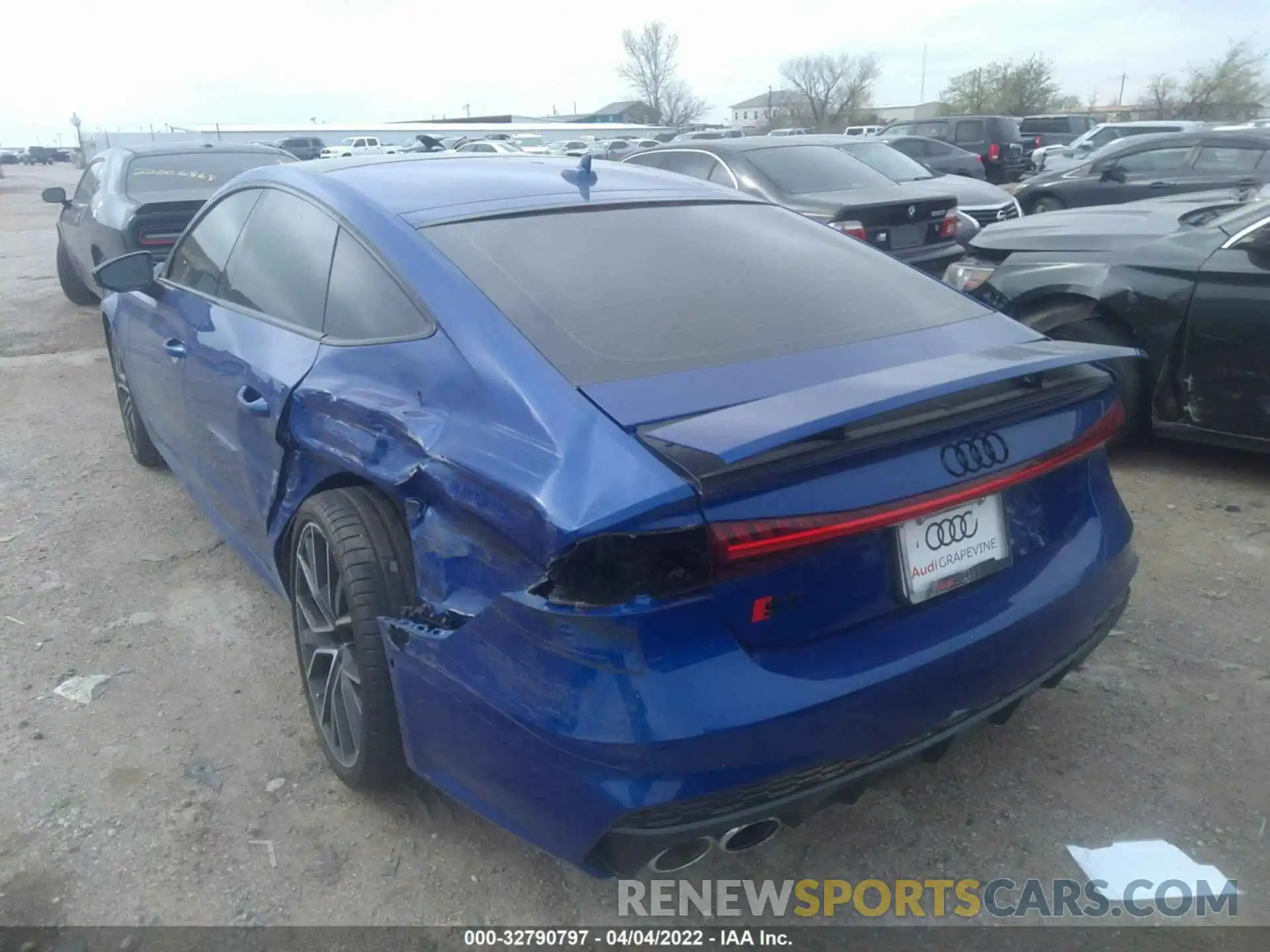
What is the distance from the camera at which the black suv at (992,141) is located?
2291cm

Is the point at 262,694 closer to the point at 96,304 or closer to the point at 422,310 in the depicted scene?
the point at 422,310

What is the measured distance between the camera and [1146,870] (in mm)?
2469

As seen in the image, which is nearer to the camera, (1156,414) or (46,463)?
(1156,414)

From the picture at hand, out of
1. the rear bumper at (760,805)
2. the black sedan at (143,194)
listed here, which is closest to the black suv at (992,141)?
the black sedan at (143,194)

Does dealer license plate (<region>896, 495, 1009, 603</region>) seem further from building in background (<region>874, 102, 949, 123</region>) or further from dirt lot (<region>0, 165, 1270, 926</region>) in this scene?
building in background (<region>874, 102, 949, 123</region>)

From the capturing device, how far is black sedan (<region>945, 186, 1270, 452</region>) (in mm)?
4441

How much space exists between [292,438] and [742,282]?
4.24 ft

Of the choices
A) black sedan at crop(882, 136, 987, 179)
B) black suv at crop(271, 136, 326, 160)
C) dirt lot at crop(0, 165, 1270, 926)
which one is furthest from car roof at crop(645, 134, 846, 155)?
black suv at crop(271, 136, 326, 160)

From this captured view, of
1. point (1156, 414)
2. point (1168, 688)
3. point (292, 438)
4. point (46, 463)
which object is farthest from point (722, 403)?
point (46, 463)

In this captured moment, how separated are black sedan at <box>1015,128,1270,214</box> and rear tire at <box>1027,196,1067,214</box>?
0.03ft

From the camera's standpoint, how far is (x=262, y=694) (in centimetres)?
337

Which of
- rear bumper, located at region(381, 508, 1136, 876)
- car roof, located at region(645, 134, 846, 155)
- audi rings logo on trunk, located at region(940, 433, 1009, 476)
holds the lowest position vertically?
rear bumper, located at region(381, 508, 1136, 876)

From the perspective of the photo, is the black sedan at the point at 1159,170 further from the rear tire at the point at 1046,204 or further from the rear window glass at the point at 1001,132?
the rear window glass at the point at 1001,132

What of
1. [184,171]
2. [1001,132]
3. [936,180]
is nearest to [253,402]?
[184,171]
